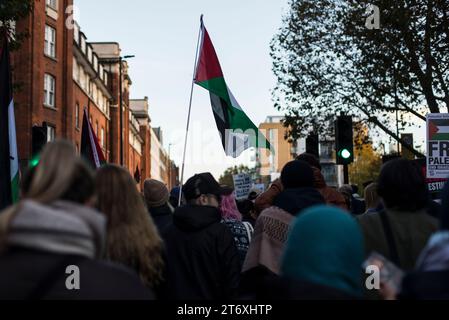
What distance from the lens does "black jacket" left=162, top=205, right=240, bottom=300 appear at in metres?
4.83

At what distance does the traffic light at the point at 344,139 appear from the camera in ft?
46.5

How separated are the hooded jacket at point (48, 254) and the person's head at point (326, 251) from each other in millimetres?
741

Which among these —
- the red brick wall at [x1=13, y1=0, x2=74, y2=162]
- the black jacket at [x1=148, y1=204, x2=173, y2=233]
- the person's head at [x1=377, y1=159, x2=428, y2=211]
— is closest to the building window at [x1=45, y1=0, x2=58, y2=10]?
the red brick wall at [x1=13, y1=0, x2=74, y2=162]

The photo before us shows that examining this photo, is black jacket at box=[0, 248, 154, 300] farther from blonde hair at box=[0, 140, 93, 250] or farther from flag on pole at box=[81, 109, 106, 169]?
flag on pole at box=[81, 109, 106, 169]

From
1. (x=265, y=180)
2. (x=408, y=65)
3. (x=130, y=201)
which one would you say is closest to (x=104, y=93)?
(x=408, y=65)

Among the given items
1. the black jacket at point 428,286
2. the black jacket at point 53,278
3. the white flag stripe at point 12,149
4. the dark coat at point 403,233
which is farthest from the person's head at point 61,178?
the white flag stripe at point 12,149

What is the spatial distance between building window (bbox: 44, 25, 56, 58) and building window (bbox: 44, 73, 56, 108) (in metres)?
1.37

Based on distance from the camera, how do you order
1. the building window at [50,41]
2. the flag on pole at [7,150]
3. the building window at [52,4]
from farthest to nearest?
the building window at [52,4] < the building window at [50,41] < the flag on pole at [7,150]

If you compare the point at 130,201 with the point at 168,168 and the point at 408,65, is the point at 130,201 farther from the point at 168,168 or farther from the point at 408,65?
the point at 168,168

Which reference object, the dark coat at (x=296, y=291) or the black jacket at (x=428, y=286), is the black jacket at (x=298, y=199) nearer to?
the dark coat at (x=296, y=291)
